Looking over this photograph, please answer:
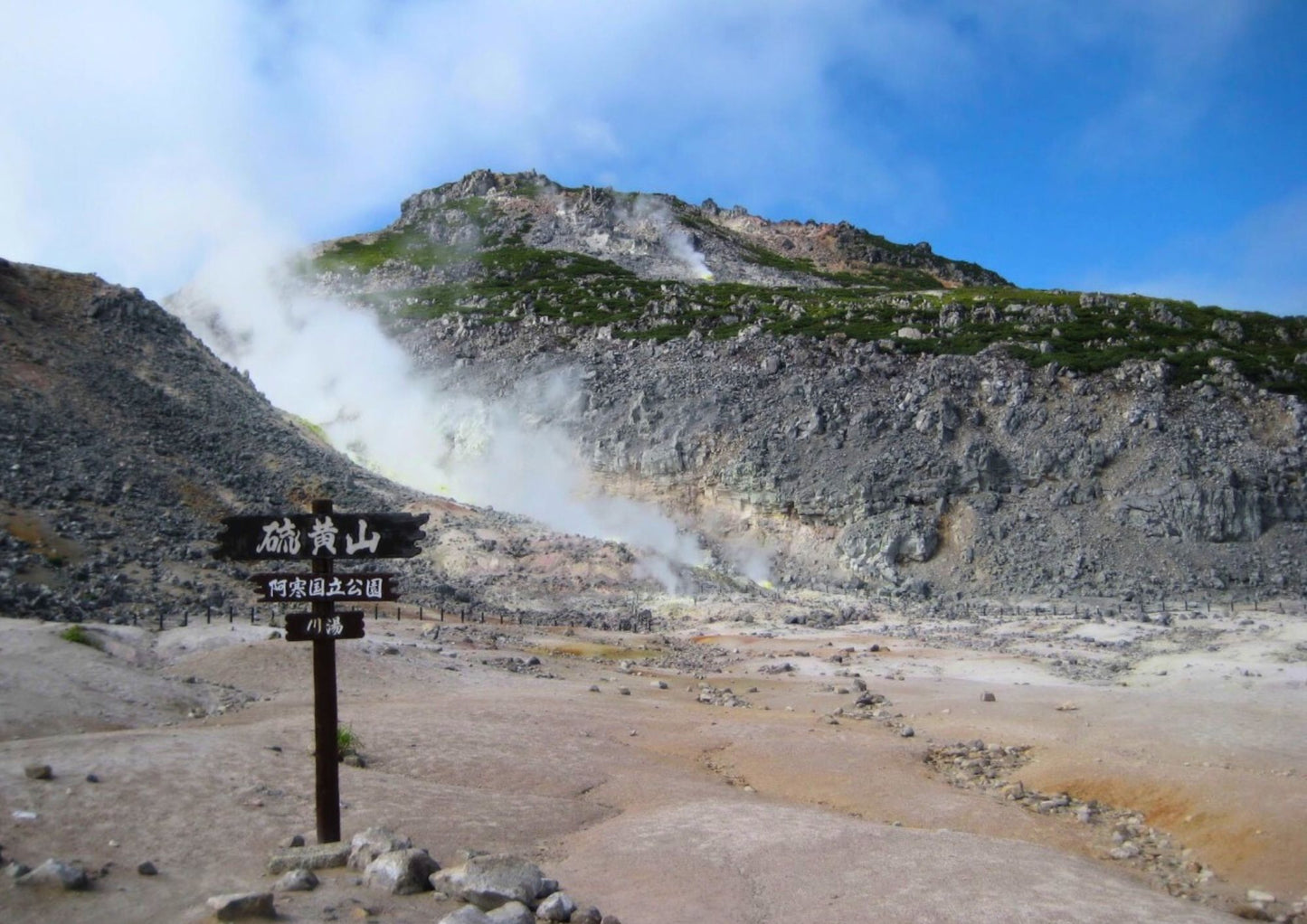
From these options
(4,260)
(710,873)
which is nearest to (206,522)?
(4,260)

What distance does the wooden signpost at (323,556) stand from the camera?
31.8 feet

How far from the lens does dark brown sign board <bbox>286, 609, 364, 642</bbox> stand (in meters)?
9.66

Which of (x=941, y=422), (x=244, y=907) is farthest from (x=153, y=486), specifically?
(x=941, y=422)

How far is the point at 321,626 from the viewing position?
9.68 metres

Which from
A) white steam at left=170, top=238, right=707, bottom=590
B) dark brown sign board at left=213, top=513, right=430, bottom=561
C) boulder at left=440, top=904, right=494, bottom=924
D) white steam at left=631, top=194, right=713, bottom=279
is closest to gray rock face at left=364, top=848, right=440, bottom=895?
boulder at left=440, top=904, right=494, bottom=924

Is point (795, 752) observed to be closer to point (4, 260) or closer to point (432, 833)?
point (432, 833)

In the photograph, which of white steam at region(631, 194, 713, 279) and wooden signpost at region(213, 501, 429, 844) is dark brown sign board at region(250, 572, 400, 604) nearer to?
wooden signpost at region(213, 501, 429, 844)

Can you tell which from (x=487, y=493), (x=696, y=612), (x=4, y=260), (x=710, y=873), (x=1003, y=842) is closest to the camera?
(x=710, y=873)

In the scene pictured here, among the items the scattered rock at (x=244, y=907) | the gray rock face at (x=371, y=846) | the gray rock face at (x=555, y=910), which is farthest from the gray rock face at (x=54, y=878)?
the gray rock face at (x=555, y=910)

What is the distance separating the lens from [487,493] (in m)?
62.0

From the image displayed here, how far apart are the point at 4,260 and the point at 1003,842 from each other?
5125 cm

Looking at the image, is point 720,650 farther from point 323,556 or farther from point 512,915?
point 512,915

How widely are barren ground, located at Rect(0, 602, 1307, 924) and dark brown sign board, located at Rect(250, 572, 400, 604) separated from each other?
8.20 feet

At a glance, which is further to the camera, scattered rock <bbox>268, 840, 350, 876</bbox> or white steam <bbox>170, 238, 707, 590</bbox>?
white steam <bbox>170, 238, 707, 590</bbox>
